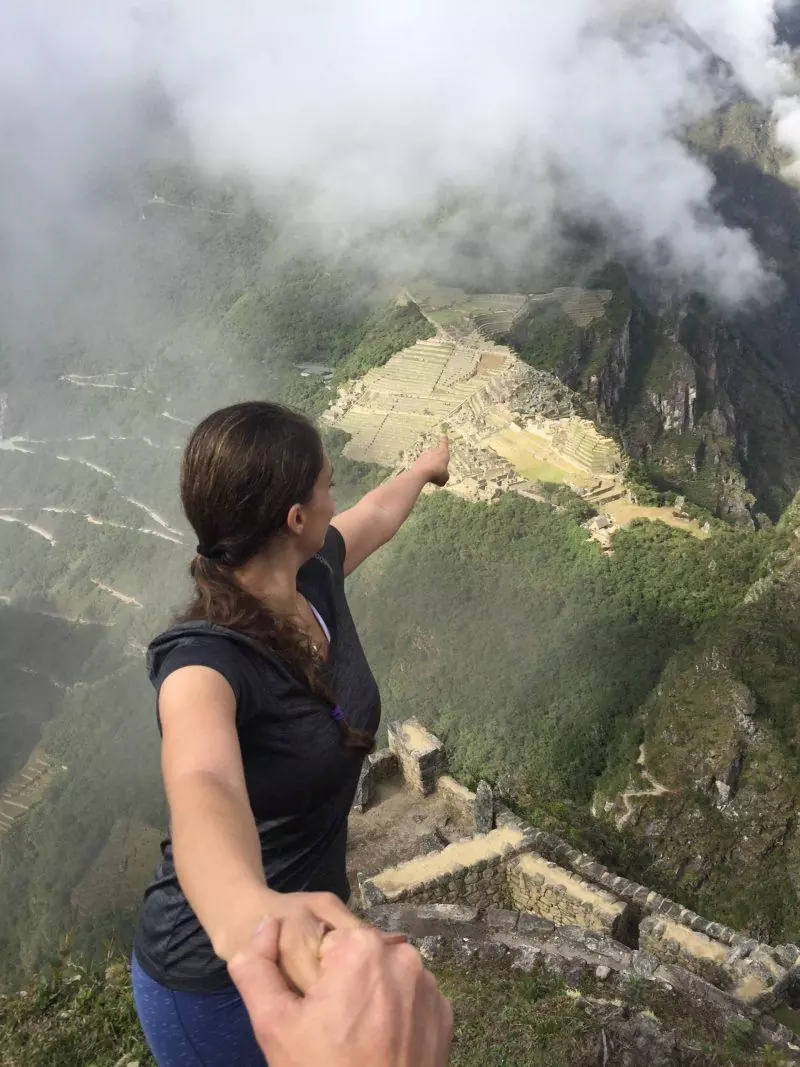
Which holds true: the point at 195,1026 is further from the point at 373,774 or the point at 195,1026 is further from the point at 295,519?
the point at 373,774

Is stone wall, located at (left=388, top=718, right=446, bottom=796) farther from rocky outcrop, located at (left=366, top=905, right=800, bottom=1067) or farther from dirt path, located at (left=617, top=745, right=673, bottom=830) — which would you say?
dirt path, located at (left=617, top=745, right=673, bottom=830)

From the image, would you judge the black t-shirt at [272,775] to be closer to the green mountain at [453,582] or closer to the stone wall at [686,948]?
the stone wall at [686,948]

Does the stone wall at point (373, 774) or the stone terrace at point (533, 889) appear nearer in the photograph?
the stone terrace at point (533, 889)

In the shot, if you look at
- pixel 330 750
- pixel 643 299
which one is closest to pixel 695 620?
pixel 330 750

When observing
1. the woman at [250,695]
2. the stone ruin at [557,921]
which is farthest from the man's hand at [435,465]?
the stone ruin at [557,921]

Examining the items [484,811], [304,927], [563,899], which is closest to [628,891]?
[563,899]

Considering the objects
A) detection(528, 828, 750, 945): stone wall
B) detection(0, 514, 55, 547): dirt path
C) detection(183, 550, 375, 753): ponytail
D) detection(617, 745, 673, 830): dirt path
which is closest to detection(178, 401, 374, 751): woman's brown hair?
detection(183, 550, 375, 753): ponytail

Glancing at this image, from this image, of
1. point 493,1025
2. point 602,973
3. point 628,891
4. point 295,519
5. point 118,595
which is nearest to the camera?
point 295,519
